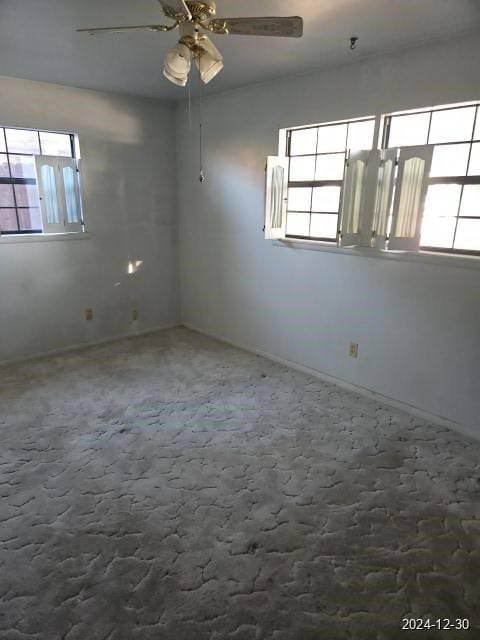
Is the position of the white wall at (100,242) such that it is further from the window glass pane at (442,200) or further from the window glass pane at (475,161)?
the window glass pane at (475,161)

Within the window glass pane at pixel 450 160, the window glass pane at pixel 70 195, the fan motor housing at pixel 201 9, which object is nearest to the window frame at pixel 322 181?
the window glass pane at pixel 450 160

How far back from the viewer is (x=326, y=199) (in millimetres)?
3717

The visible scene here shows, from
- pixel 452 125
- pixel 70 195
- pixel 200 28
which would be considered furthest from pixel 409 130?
pixel 70 195

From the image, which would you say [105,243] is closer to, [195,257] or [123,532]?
[195,257]

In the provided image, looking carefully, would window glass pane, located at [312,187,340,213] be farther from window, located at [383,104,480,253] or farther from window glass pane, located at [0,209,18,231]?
window glass pane, located at [0,209,18,231]

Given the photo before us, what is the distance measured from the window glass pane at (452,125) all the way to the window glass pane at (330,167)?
77 centimetres

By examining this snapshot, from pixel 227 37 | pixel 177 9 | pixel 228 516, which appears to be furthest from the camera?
pixel 227 37

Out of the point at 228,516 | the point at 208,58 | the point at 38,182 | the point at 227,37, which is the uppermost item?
the point at 227,37

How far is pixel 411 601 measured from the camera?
5.77ft

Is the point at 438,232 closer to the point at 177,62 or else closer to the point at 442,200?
the point at 442,200

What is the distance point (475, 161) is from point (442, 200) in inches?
12.3

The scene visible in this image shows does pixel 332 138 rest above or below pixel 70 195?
above

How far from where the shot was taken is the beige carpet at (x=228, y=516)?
1.70 m

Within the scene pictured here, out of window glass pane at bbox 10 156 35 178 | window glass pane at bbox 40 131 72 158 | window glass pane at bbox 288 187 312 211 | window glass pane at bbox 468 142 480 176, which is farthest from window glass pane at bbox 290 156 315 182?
window glass pane at bbox 10 156 35 178
